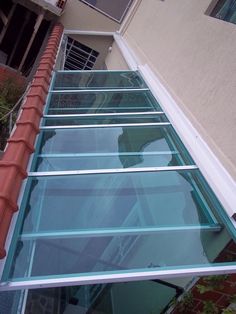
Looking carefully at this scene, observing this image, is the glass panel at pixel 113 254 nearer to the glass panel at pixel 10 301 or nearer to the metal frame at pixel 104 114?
the glass panel at pixel 10 301

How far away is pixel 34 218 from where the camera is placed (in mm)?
2615

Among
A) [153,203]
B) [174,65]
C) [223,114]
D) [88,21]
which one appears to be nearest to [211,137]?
[223,114]

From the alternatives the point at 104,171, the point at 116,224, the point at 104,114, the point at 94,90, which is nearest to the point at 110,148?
the point at 104,171

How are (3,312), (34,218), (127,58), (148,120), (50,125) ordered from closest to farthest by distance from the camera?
(34,218)
(3,312)
(50,125)
(148,120)
(127,58)

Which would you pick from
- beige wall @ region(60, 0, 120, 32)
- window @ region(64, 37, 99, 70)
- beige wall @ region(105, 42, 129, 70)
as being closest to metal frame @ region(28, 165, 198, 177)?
beige wall @ region(105, 42, 129, 70)

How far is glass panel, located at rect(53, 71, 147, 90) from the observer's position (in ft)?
19.7

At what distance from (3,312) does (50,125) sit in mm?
2049

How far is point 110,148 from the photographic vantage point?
12.6 ft

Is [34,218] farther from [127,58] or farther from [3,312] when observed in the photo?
[127,58]

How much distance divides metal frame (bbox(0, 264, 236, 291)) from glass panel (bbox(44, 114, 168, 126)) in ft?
7.87

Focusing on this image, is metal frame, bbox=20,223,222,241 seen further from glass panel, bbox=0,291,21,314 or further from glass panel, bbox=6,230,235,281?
glass panel, bbox=0,291,21,314

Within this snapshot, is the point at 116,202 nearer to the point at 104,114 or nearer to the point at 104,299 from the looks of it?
the point at 104,299

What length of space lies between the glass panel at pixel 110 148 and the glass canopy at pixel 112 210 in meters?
0.01

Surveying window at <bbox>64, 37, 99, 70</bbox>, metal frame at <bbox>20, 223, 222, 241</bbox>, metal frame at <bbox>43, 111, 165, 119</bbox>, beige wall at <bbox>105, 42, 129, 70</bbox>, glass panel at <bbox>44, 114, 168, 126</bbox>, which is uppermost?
window at <bbox>64, 37, 99, 70</bbox>
